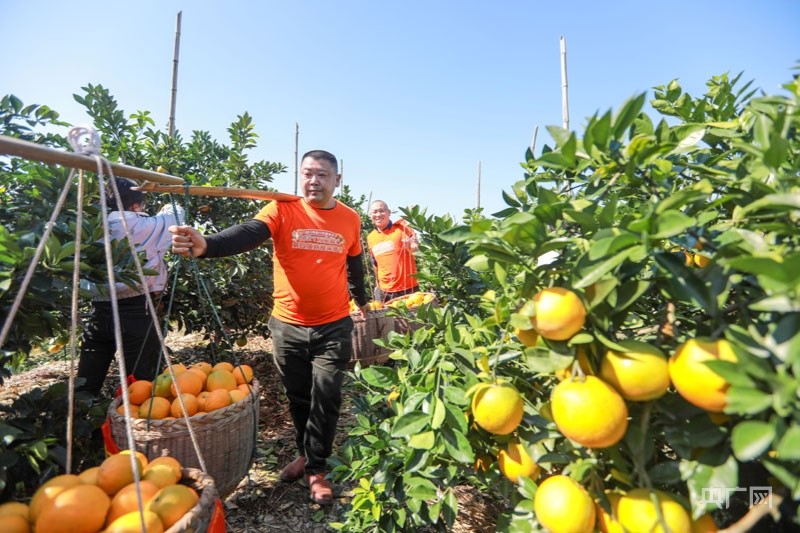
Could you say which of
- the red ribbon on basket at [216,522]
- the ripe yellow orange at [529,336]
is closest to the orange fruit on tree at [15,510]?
the red ribbon on basket at [216,522]

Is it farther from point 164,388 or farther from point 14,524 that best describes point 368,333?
point 14,524

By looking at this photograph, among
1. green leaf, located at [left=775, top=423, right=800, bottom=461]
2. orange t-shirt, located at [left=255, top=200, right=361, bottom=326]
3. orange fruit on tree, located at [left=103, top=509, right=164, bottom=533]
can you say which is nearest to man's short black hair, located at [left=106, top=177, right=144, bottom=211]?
orange t-shirt, located at [left=255, top=200, right=361, bottom=326]

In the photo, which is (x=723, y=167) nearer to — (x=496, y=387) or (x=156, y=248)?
(x=496, y=387)

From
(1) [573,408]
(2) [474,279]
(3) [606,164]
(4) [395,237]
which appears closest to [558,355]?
(1) [573,408]

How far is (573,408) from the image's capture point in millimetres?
712

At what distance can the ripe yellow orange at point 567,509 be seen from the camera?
0.73 metres

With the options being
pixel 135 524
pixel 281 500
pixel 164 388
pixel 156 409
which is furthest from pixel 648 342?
pixel 281 500

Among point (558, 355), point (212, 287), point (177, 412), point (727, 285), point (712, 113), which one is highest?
point (712, 113)

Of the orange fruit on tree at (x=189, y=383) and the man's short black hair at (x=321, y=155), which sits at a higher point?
the man's short black hair at (x=321, y=155)

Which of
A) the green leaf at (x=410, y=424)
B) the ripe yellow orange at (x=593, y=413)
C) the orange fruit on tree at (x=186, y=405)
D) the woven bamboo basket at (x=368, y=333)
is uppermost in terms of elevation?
the ripe yellow orange at (x=593, y=413)

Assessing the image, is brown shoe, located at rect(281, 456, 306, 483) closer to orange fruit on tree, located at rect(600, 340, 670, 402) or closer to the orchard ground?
the orchard ground

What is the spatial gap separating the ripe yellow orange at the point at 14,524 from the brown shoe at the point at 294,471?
168 cm

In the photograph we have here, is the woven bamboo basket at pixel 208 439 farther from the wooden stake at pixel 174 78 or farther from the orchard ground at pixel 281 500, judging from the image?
the wooden stake at pixel 174 78

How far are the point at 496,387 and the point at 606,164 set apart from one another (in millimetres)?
548
